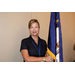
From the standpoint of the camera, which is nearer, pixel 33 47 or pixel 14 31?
pixel 33 47

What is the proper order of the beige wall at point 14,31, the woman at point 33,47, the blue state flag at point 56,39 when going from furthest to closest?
the beige wall at point 14,31, the woman at point 33,47, the blue state flag at point 56,39

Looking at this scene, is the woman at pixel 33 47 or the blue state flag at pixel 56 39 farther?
the woman at pixel 33 47

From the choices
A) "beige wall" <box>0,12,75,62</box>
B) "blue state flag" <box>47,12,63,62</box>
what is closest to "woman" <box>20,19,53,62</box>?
"blue state flag" <box>47,12,63,62</box>

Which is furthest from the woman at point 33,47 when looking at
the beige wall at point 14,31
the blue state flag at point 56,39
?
the beige wall at point 14,31

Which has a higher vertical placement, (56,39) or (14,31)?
(14,31)

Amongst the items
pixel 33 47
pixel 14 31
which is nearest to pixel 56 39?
pixel 33 47

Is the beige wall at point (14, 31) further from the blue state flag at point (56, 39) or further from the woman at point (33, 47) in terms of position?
the blue state flag at point (56, 39)

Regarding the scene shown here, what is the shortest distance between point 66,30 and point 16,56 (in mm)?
1761

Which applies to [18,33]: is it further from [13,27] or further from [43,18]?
[43,18]

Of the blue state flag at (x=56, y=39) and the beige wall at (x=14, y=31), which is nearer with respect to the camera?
the blue state flag at (x=56, y=39)

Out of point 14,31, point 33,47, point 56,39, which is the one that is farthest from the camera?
point 14,31

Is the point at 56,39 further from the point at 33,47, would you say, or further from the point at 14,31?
the point at 14,31

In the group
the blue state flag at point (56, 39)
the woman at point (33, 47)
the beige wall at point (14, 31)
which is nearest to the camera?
the blue state flag at point (56, 39)

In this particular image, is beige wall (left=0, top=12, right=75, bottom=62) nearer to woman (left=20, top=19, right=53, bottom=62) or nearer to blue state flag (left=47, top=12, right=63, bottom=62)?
woman (left=20, top=19, right=53, bottom=62)
